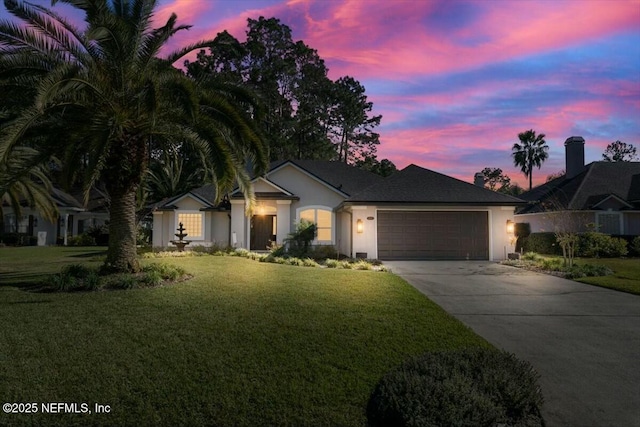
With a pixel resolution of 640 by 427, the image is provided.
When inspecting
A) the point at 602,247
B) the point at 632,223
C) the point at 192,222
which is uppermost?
the point at 192,222

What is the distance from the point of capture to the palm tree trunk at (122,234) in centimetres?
1041

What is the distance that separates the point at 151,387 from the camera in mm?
4598

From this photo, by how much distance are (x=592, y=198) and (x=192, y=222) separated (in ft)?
77.1

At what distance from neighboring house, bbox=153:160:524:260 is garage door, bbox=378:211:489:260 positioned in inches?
1.9

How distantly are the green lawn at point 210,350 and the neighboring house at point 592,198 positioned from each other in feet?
54.5

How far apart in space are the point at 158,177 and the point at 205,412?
2945cm

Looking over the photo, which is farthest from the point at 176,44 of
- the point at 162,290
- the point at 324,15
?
the point at 162,290

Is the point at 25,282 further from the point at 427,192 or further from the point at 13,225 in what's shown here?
the point at 13,225

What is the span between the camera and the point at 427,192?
19344 mm

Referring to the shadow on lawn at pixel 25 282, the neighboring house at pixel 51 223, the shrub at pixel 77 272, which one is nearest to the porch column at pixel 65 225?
the neighboring house at pixel 51 223

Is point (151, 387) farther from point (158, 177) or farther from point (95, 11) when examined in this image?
point (158, 177)

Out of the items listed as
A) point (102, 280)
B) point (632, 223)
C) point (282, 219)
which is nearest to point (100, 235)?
point (282, 219)

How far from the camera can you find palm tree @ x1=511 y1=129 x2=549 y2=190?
43.2 m

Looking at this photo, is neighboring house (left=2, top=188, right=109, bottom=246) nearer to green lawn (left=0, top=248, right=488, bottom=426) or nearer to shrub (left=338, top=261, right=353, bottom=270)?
shrub (left=338, top=261, right=353, bottom=270)
